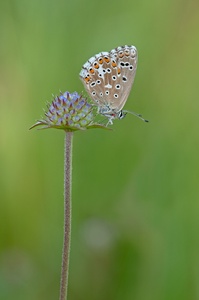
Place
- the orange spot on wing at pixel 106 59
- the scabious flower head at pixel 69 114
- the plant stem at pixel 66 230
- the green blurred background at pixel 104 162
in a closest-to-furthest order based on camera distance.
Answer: the plant stem at pixel 66 230 → the scabious flower head at pixel 69 114 → the orange spot on wing at pixel 106 59 → the green blurred background at pixel 104 162

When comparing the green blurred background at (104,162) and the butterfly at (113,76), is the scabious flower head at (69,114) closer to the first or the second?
the butterfly at (113,76)

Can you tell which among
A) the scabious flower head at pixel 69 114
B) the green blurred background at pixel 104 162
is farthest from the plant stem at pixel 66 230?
the green blurred background at pixel 104 162

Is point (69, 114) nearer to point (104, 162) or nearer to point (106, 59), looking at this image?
point (106, 59)

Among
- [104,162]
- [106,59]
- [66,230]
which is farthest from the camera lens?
[104,162]

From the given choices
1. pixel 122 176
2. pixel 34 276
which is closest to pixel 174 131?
pixel 122 176

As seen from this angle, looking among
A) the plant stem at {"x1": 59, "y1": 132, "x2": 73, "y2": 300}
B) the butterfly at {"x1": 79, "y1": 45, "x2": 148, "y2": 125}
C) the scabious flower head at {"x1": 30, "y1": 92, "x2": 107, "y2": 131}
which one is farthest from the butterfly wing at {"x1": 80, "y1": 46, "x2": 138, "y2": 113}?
the plant stem at {"x1": 59, "y1": 132, "x2": 73, "y2": 300}

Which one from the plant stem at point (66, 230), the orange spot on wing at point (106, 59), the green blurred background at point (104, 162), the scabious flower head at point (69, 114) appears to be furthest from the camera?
the green blurred background at point (104, 162)

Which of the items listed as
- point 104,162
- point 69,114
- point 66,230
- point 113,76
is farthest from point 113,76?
point 104,162
